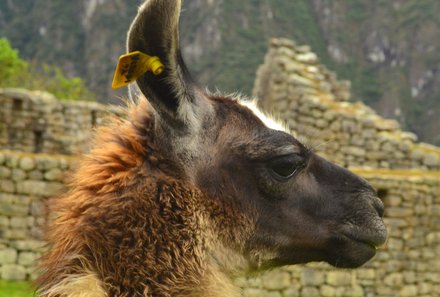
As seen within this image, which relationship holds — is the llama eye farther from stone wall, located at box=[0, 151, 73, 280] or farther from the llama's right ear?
stone wall, located at box=[0, 151, 73, 280]

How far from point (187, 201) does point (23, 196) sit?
25.1ft

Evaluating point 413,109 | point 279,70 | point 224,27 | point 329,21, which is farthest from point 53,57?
point 279,70

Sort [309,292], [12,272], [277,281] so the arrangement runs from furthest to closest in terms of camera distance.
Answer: [309,292]
[277,281]
[12,272]

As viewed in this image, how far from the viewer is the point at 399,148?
1501cm

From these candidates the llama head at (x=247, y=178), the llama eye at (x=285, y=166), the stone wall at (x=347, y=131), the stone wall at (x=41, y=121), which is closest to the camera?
the llama head at (x=247, y=178)

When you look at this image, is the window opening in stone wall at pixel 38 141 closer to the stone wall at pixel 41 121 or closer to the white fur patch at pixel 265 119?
the stone wall at pixel 41 121

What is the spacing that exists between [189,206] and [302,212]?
639 millimetres

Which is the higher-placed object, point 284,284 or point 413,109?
point 413,109

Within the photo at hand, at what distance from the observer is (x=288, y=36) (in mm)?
88062

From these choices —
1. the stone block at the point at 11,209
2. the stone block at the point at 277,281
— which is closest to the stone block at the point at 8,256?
the stone block at the point at 11,209

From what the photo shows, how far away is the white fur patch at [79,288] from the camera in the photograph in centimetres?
296

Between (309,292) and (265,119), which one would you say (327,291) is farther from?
(265,119)

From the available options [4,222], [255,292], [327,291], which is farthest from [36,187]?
[327,291]

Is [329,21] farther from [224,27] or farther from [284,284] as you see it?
[284,284]
